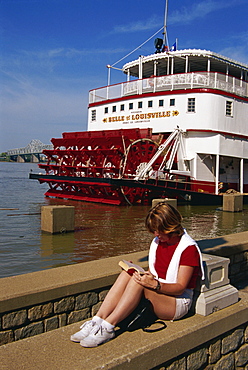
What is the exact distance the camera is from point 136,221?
11109 millimetres

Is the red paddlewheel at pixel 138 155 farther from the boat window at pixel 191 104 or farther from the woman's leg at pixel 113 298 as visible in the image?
the woman's leg at pixel 113 298

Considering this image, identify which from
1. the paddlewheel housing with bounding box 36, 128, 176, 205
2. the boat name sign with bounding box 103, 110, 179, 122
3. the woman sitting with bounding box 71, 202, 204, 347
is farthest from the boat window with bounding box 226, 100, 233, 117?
the woman sitting with bounding box 71, 202, 204, 347

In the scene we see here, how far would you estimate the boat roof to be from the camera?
15.7 m

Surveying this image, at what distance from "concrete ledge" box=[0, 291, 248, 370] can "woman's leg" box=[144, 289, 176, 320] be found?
7cm

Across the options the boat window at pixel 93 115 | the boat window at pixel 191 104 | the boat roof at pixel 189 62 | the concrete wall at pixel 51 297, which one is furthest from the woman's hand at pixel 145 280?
the boat window at pixel 93 115

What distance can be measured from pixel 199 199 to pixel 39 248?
28.7 ft

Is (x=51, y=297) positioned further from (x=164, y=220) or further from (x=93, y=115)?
(x=93, y=115)

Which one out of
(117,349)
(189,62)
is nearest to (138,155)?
(189,62)

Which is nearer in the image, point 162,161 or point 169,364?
point 169,364

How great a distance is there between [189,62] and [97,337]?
621 inches

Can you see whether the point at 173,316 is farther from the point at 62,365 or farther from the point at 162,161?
the point at 162,161

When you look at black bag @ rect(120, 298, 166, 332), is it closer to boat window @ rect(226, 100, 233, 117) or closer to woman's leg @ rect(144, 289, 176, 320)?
woman's leg @ rect(144, 289, 176, 320)

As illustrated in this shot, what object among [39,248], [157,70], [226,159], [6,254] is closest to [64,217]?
[39,248]

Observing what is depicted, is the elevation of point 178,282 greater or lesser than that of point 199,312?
greater
